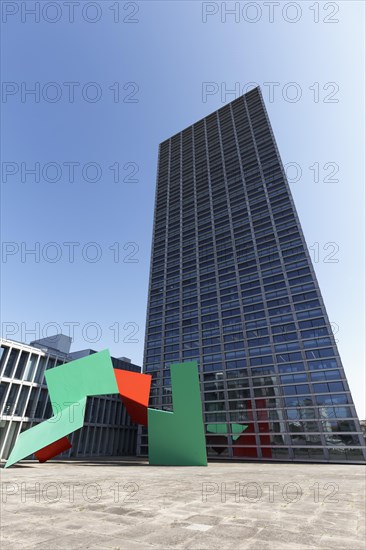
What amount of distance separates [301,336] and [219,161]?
48886mm

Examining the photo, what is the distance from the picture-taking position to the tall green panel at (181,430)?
771 inches

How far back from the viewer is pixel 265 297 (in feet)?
155


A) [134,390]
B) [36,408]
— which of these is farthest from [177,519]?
[36,408]

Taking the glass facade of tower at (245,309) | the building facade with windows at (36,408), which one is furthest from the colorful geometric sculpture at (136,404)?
the glass facade of tower at (245,309)

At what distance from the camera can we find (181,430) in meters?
19.8

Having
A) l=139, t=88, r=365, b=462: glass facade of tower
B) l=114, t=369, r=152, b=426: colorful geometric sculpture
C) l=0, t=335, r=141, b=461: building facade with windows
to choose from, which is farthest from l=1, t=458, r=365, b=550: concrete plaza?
l=139, t=88, r=365, b=462: glass facade of tower

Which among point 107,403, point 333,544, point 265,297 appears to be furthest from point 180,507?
point 265,297

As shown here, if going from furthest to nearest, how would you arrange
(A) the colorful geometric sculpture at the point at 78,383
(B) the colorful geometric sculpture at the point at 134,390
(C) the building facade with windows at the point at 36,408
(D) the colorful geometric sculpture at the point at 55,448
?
(C) the building facade with windows at the point at 36,408 < (B) the colorful geometric sculpture at the point at 134,390 < (D) the colorful geometric sculpture at the point at 55,448 < (A) the colorful geometric sculpture at the point at 78,383

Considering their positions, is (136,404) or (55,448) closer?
(55,448)

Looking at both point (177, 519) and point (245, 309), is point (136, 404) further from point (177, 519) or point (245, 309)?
point (245, 309)

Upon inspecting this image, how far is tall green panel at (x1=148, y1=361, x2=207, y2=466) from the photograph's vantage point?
1959 cm

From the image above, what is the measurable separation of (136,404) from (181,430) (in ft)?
15.1

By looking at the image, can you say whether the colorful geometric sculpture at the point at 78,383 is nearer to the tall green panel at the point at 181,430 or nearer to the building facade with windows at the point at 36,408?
Answer: the tall green panel at the point at 181,430

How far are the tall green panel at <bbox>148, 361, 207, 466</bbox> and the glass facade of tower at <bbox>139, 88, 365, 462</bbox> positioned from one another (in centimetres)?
2332
